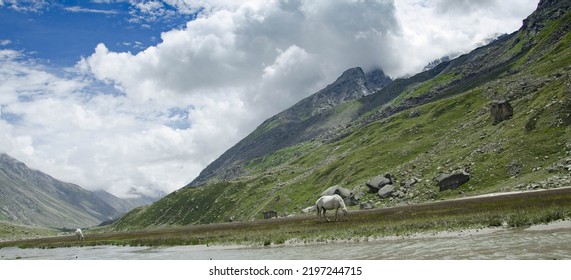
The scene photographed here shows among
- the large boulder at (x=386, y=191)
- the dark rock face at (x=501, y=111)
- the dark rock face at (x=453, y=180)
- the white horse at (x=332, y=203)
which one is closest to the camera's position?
the white horse at (x=332, y=203)

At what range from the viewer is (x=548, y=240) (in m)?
22.2

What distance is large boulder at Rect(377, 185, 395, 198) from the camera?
128875 millimetres

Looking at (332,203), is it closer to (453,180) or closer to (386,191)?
(453,180)

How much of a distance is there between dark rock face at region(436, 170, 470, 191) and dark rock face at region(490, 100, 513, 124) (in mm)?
37424

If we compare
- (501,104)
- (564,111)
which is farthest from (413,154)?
(564,111)

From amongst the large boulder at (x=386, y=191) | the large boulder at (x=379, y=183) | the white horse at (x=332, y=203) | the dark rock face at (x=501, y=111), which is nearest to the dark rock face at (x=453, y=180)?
the large boulder at (x=386, y=191)

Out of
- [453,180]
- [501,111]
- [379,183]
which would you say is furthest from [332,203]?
[501,111]

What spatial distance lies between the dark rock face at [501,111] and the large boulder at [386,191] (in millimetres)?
43702

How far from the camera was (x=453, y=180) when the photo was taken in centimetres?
11088

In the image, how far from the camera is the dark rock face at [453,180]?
360 ft

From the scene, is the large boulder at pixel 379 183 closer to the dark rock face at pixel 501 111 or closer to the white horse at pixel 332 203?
the dark rock face at pixel 501 111

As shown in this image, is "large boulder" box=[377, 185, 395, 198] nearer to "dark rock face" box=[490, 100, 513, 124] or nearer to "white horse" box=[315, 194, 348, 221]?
"dark rock face" box=[490, 100, 513, 124]

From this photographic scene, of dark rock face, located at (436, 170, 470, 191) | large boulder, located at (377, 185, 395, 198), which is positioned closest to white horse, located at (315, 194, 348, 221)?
dark rock face, located at (436, 170, 470, 191)
